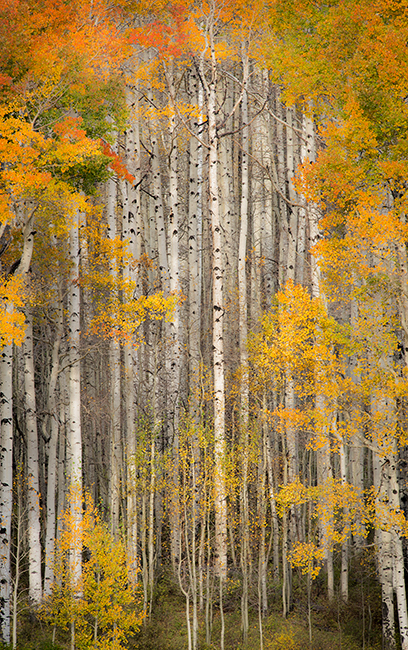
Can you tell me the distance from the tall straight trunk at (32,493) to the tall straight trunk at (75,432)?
2.18 ft

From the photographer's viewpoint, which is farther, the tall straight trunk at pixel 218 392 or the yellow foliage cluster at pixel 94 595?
the tall straight trunk at pixel 218 392

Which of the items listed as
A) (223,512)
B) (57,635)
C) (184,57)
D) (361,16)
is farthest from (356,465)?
(184,57)

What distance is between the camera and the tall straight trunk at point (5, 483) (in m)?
9.77

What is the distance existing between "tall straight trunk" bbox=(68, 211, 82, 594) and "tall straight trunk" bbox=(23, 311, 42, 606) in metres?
0.66

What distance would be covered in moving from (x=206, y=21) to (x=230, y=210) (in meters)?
7.29

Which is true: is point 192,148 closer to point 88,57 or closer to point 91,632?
point 88,57

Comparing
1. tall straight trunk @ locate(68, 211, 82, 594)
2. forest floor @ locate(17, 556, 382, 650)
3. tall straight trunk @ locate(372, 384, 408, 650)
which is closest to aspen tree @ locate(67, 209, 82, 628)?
tall straight trunk @ locate(68, 211, 82, 594)

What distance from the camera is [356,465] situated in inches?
570

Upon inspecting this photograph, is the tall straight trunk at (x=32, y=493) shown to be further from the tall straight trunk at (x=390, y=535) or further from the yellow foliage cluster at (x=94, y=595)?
the tall straight trunk at (x=390, y=535)

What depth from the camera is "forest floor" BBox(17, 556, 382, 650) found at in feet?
38.9

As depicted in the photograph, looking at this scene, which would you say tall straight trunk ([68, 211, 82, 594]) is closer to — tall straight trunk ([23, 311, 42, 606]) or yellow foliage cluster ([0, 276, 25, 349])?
tall straight trunk ([23, 311, 42, 606])

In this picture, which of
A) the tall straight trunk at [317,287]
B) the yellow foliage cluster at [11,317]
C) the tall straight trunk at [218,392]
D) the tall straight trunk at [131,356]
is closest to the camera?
the yellow foliage cluster at [11,317]

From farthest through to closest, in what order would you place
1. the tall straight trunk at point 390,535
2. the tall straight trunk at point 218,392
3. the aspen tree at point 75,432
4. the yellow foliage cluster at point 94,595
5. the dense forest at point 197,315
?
the tall straight trunk at point 218,392 < the aspen tree at point 75,432 < the yellow foliage cluster at point 94,595 < the tall straight trunk at point 390,535 < the dense forest at point 197,315

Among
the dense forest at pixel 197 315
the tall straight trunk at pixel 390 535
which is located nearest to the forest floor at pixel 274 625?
the dense forest at pixel 197 315
